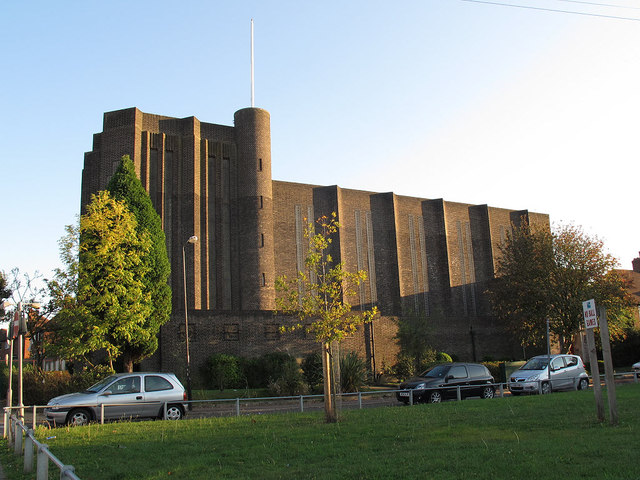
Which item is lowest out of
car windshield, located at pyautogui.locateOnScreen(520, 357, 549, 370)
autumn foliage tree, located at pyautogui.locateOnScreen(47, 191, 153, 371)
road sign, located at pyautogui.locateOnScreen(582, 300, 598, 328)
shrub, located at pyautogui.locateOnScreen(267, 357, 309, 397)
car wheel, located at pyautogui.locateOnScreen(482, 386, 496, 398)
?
car wheel, located at pyautogui.locateOnScreen(482, 386, 496, 398)

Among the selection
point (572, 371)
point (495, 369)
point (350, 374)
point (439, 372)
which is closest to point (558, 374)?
point (572, 371)

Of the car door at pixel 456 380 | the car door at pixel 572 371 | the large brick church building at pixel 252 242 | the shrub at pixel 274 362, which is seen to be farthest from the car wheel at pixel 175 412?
the car door at pixel 572 371

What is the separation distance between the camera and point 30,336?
116 feet

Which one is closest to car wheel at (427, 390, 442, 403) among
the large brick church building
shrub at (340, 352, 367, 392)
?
shrub at (340, 352, 367, 392)

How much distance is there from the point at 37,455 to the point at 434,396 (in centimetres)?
1602

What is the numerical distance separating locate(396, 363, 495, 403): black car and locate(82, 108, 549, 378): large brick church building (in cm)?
Answer: 1404

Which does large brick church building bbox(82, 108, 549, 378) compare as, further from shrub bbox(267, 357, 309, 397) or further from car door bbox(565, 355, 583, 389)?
car door bbox(565, 355, 583, 389)

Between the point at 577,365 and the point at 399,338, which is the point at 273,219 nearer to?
the point at 399,338

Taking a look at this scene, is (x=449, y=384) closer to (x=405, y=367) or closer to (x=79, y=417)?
(x=79, y=417)

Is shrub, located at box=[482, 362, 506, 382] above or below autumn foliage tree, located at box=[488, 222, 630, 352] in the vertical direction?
below

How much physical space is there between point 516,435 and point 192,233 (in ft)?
110

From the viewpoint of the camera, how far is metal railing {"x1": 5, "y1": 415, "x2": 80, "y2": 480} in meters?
5.10

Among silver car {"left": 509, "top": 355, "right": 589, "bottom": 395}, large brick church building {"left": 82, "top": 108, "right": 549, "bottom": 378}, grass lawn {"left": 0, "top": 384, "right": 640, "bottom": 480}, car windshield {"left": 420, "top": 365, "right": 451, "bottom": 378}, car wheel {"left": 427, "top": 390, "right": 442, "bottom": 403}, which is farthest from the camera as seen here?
large brick church building {"left": 82, "top": 108, "right": 549, "bottom": 378}

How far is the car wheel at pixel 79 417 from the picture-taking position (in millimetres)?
16172
